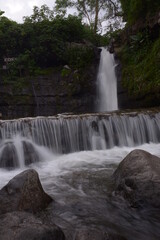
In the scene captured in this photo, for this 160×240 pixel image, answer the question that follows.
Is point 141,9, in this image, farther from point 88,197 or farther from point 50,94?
point 88,197

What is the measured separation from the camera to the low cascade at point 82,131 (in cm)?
878

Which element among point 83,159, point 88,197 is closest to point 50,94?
point 83,159

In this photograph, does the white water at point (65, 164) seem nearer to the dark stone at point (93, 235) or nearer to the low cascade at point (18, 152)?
the low cascade at point (18, 152)

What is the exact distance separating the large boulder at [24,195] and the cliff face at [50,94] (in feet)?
37.3

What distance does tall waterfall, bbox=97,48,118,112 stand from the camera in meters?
16.4

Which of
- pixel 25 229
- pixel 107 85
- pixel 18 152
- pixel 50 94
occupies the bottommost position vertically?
pixel 25 229

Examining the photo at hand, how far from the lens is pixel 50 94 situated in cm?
1625

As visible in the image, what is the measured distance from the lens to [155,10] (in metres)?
13.7

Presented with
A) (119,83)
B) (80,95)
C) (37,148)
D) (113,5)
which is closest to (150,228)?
(37,148)

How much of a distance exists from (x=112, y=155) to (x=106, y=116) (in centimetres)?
203

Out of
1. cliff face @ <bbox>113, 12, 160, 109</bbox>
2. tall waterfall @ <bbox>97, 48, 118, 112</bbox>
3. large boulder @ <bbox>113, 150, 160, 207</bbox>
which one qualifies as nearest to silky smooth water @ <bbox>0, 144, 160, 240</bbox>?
large boulder @ <bbox>113, 150, 160, 207</bbox>

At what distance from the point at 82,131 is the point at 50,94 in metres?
7.26

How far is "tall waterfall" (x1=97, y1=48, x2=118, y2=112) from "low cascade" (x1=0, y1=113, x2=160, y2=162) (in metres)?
6.12

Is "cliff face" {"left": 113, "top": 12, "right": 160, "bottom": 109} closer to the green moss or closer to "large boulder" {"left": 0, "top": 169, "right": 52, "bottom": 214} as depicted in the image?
the green moss
